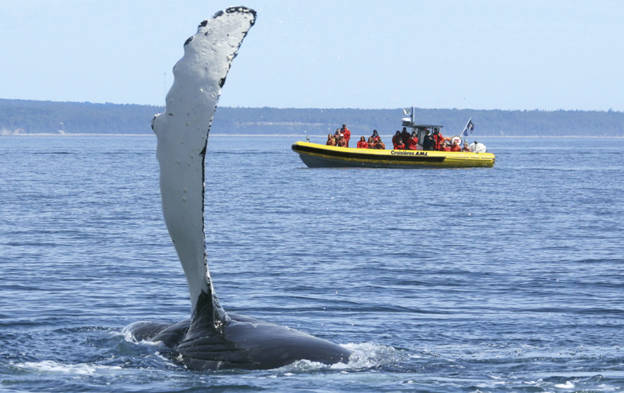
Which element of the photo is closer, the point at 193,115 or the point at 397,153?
the point at 193,115

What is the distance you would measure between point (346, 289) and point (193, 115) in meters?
8.18

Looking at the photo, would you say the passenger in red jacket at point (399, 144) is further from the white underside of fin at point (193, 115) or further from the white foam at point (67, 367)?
the white underside of fin at point (193, 115)

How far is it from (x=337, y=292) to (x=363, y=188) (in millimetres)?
26076

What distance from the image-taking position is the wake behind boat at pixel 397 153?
51.2 meters

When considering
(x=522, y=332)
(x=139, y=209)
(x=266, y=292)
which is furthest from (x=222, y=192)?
(x=522, y=332)

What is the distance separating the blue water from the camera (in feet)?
25.8

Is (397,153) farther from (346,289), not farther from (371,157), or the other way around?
(346,289)

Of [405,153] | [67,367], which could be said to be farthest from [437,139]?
[67,367]

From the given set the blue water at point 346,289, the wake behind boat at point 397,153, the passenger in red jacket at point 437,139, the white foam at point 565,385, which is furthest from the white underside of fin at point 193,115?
the passenger in red jacket at point 437,139

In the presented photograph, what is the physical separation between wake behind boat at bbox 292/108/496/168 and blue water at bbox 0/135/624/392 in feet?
56.4

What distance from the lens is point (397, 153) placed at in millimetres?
51594

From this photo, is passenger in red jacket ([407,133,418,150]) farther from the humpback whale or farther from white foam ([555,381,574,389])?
the humpback whale

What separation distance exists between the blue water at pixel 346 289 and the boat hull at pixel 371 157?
17.1 meters

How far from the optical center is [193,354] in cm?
712
